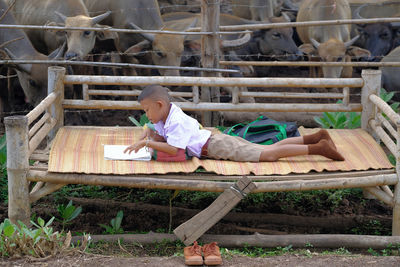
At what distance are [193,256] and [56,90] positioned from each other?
208 cm

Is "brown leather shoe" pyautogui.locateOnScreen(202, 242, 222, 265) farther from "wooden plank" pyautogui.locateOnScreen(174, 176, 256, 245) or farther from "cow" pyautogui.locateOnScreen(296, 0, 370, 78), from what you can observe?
"cow" pyautogui.locateOnScreen(296, 0, 370, 78)

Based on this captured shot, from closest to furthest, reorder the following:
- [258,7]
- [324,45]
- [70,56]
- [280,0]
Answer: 1. [70,56]
2. [324,45]
3. [258,7]
4. [280,0]

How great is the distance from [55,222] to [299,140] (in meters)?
2.02

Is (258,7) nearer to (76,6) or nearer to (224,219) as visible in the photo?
(76,6)

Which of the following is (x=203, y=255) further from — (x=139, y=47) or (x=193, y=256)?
(x=139, y=47)

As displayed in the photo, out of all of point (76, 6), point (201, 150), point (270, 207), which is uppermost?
point (76, 6)

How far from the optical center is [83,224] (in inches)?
192

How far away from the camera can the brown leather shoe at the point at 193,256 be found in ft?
12.1

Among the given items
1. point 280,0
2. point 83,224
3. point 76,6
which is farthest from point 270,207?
point 280,0

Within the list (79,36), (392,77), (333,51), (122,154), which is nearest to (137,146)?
(122,154)

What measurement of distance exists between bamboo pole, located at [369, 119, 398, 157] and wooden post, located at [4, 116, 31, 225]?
2.58m

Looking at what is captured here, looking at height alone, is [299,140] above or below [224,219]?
above

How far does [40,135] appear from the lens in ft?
15.2

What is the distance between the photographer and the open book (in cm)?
443
